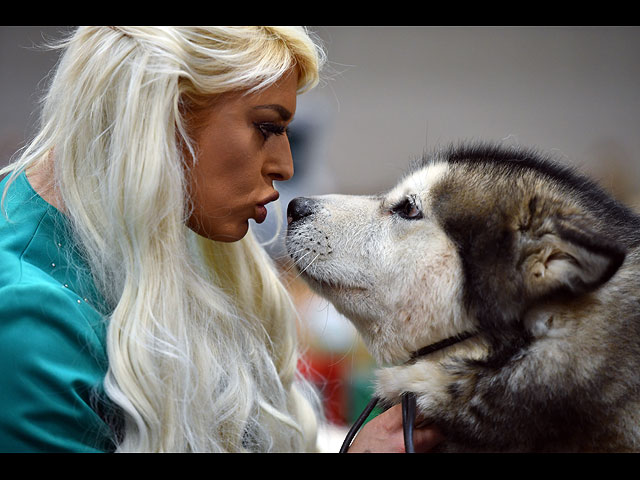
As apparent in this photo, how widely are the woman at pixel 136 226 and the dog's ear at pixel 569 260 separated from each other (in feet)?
1.58

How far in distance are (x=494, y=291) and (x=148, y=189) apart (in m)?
0.71

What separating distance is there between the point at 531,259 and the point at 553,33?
268cm

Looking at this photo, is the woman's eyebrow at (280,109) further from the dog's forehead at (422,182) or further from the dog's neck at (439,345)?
the dog's neck at (439,345)

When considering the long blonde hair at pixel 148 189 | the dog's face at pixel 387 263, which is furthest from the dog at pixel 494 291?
the long blonde hair at pixel 148 189

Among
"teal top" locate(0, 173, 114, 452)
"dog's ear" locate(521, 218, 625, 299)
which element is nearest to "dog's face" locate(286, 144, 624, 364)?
"dog's ear" locate(521, 218, 625, 299)

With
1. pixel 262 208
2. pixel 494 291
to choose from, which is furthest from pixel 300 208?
pixel 494 291

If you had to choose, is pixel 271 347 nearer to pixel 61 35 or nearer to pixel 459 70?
pixel 61 35

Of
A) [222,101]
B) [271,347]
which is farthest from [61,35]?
[271,347]

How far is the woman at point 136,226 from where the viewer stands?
1030mm

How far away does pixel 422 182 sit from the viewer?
137 centimetres

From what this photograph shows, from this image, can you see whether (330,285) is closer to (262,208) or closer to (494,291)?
(262,208)

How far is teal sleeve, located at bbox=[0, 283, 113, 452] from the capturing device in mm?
972

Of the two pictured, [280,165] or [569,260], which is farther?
[280,165]

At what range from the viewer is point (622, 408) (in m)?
1.04
